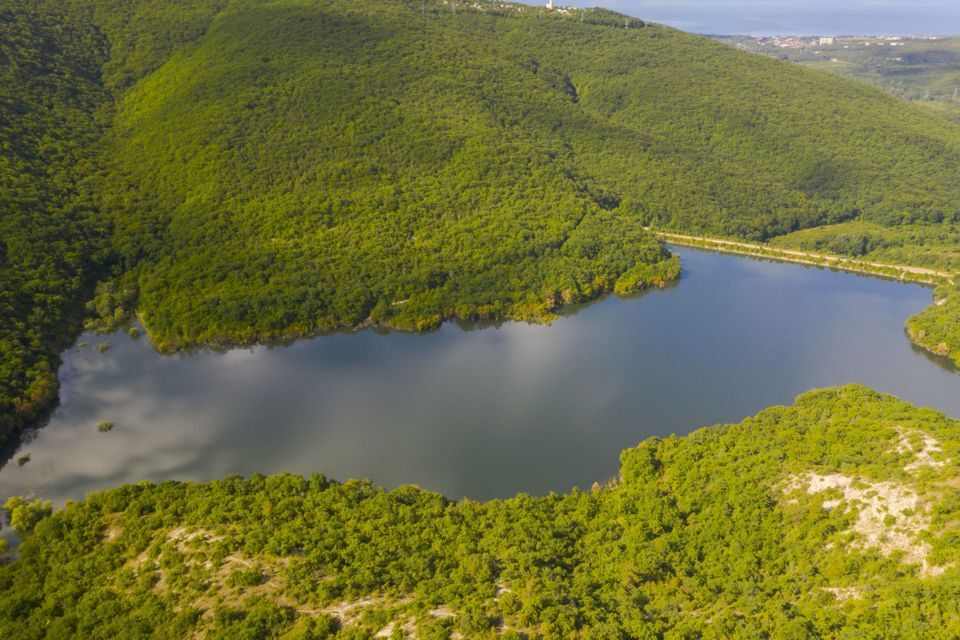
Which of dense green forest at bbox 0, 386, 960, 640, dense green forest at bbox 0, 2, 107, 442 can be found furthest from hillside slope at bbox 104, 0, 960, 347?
dense green forest at bbox 0, 386, 960, 640

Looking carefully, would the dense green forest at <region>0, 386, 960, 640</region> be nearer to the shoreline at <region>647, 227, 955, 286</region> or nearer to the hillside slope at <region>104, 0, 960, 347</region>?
the hillside slope at <region>104, 0, 960, 347</region>

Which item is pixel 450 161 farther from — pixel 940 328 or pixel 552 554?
pixel 940 328

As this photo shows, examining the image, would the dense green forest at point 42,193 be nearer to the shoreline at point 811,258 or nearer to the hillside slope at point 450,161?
the hillside slope at point 450,161

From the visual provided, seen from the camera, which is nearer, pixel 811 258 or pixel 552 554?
pixel 552 554

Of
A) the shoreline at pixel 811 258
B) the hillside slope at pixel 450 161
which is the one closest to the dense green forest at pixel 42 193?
the hillside slope at pixel 450 161

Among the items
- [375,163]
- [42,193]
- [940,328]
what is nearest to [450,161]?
[375,163]

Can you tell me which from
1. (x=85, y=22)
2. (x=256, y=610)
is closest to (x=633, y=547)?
(x=256, y=610)

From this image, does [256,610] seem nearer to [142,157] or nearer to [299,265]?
[299,265]
